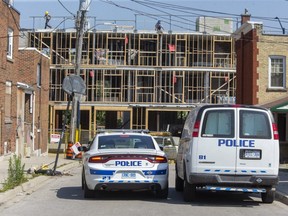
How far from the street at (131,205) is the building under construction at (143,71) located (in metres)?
38.4

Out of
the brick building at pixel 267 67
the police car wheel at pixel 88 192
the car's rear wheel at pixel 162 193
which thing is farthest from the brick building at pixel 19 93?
the car's rear wheel at pixel 162 193

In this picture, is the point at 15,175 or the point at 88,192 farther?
the point at 15,175

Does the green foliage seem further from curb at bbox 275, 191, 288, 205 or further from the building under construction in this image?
the building under construction

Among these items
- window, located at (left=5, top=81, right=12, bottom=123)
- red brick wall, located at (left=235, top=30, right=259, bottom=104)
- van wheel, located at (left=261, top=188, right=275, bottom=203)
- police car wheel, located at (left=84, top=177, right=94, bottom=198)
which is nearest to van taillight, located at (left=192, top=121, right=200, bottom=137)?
van wheel, located at (left=261, top=188, right=275, bottom=203)

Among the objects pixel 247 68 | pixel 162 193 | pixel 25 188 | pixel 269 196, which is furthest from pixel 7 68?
pixel 269 196

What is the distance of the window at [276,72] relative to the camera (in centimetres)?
3052

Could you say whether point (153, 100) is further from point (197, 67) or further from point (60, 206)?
point (60, 206)

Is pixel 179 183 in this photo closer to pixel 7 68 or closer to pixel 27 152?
pixel 7 68

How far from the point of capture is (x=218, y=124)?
11141 mm

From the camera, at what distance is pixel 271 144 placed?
1109cm

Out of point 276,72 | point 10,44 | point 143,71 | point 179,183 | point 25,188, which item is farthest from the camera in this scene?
point 143,71

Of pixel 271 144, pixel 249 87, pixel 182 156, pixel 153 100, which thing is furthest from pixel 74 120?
pixel 153 100

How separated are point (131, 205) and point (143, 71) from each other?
137 feet

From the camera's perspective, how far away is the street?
10.3 meters
